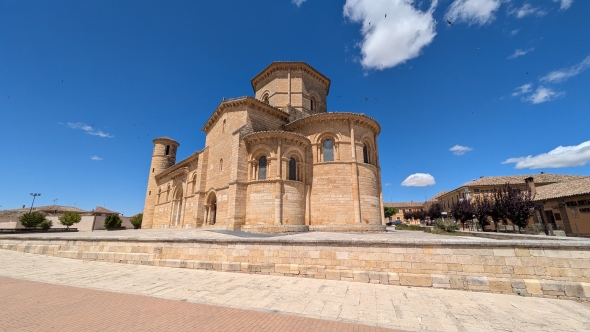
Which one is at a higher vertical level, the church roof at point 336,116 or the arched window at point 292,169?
the church roof at point 336,116

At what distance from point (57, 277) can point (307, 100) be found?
19029 mm

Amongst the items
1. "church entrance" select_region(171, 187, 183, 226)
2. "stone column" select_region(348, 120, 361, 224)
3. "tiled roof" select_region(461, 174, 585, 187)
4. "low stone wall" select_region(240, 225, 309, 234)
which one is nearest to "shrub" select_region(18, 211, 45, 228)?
"church entrance" select_region(171, 187, 183, 226)

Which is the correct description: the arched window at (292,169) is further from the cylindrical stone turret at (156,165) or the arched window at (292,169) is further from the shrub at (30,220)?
the shrub at (30,220)

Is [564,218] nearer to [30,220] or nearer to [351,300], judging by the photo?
[351,300]

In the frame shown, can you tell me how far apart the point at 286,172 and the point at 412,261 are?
32.2ft

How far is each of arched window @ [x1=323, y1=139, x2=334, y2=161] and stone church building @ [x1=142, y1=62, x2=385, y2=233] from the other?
0.23 ft

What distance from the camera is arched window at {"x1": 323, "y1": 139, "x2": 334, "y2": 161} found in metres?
16.2

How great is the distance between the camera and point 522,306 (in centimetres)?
452

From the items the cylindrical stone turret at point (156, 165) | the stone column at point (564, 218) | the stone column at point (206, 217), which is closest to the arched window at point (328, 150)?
the stone column at point (206, 217)

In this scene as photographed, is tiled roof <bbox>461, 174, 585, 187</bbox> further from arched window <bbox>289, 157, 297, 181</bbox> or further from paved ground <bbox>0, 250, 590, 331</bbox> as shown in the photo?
paved ground <bbox>0, 250, 590, 331</bbox>

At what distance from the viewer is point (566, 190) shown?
21.5 metres

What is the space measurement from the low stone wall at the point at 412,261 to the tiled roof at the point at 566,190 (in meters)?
21.8

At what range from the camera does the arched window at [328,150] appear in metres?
16.2

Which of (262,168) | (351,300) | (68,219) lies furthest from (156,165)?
(351,300)
